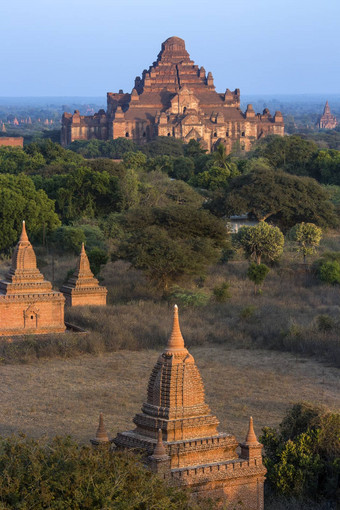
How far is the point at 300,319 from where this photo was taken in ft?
108

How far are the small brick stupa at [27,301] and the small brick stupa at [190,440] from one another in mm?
14466

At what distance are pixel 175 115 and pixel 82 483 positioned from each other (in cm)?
9989

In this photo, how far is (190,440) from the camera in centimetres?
1569

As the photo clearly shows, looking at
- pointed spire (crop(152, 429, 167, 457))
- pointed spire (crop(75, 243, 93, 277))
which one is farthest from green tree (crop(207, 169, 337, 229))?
pointed spire (crop(152, 429, 167, 457))

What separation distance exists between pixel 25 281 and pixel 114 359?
3.28 metres

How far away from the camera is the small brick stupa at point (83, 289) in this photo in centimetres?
3284

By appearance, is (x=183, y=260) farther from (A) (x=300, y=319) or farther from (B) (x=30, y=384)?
(B) (x=30, y=384)

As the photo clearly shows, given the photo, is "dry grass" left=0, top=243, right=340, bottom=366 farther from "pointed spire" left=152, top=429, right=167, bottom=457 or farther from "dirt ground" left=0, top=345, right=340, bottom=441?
"pointed spire" left=152, top=429, right=167, bottom=457

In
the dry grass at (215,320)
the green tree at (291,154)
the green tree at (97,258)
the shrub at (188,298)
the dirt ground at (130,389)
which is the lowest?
the dirt ground at (130,389)

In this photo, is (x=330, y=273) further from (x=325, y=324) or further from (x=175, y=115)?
(x=175, y=115)

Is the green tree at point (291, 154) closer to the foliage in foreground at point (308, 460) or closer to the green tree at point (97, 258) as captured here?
the green tree at point (97, 258)

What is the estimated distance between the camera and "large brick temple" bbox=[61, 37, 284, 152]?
11100cm

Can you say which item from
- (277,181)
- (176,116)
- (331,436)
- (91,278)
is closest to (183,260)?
(91,278)

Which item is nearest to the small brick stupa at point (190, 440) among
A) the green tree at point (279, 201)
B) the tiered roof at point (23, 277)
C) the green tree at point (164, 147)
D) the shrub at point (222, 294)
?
the tiered roof at point (23, 277)
